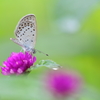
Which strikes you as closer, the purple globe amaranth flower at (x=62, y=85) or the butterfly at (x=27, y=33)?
the purple globe amaranth flower at (x=62, y=85)

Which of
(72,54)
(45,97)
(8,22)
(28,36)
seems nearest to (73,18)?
(28,36)

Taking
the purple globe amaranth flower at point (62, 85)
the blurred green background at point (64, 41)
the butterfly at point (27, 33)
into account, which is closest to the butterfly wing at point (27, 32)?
the butterfly at point (27, 33)

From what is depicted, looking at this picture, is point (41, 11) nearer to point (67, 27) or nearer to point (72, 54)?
point (72, 54)

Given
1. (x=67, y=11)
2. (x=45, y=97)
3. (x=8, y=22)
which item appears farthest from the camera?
(x=8, y=22)

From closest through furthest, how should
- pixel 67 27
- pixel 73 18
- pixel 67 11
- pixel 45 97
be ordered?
pixel 45 97
pixel 67 11
pixel 73 18
pixel 67 27

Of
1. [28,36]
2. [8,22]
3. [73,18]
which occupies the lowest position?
[8,22]

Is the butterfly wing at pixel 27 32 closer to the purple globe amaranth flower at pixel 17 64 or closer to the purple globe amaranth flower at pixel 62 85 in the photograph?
the purple globe amaranth flower at pixel 17 64

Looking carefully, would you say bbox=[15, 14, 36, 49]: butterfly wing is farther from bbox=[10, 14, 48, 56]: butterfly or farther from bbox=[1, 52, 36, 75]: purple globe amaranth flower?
bbox=[1, 52, 36, 75]: purple globe amaranth flower

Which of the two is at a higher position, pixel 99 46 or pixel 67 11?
pixel 67 11

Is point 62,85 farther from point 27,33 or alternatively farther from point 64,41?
point 64,41
